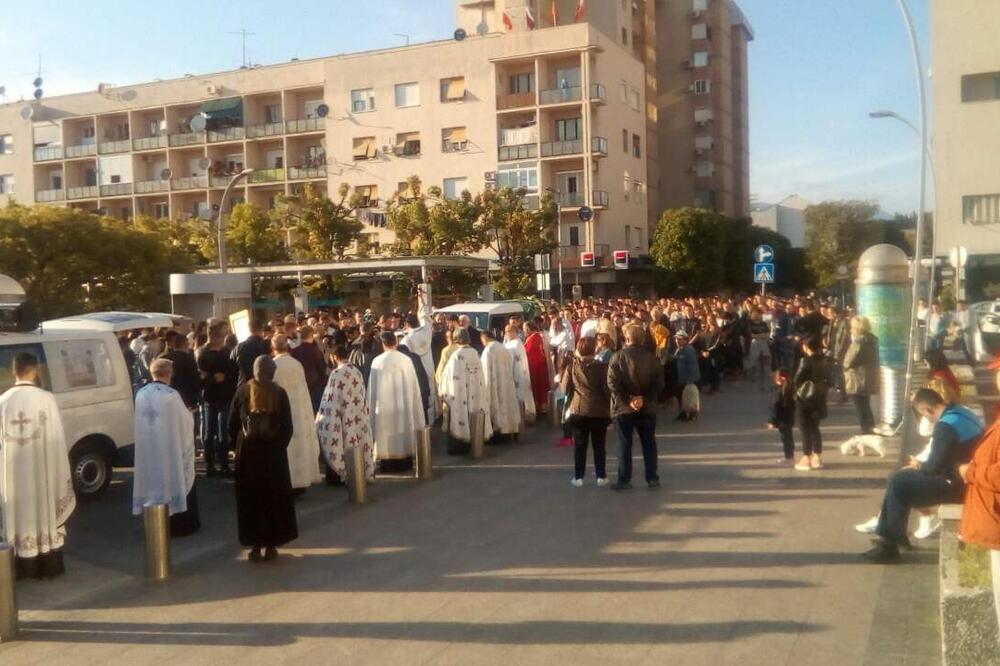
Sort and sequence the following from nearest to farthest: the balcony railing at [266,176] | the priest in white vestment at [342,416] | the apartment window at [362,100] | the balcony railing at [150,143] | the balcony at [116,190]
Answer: the priest in white vestment at [342,416] < the apartment window at [362,100] < the balcony railing at [266,176] < the balcony railing at [150,143] < the balcony at [116,190]

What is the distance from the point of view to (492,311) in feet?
67.8

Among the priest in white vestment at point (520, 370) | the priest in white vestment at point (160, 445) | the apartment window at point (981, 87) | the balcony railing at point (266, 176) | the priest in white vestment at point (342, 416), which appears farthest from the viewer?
the balcony railing at point (266, 176)

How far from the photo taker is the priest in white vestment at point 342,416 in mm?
11383

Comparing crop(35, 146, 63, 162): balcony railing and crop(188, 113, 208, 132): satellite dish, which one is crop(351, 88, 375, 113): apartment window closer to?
crop(188, 113, 208, 132): satellite dish

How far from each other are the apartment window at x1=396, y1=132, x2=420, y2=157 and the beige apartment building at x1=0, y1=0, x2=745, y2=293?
8 cm

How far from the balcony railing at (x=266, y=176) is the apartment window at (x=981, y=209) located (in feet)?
123

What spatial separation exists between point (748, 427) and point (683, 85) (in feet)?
194

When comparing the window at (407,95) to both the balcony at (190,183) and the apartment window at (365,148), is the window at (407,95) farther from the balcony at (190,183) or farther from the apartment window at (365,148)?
the balcony at (190,183)

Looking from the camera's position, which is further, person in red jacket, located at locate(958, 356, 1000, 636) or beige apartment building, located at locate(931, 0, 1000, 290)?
beige apartment building, located at locate(931, 0, 1000, 290)

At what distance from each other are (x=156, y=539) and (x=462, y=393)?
6.19 metres

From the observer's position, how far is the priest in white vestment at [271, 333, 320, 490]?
10.8 m

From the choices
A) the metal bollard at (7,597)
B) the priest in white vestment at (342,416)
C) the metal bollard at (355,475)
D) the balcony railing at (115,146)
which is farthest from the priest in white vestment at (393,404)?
the balcony railing at (115,146)

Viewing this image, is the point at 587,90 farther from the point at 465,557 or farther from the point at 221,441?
the point at 465,557

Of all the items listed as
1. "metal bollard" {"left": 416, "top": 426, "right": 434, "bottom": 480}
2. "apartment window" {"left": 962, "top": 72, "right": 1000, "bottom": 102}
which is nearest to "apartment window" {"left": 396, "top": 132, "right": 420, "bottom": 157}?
"apartment window" {"left": 962, "top": 72, "right": 1000, "bottom": 102}
